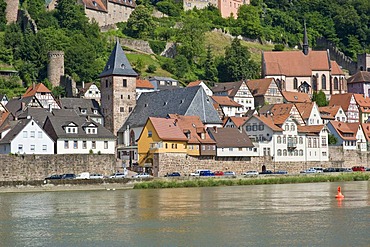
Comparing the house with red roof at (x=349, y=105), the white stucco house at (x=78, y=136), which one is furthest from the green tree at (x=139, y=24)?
the white stucco house at (x=78, y=136)

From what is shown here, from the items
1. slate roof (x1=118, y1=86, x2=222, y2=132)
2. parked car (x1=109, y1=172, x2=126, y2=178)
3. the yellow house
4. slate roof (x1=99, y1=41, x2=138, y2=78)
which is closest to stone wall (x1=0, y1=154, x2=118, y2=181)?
parked car (x1=109, y1=172, x2=126, y2=178)

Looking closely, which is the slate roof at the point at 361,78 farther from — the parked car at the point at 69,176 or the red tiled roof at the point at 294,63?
the parked car at the point at 69,176

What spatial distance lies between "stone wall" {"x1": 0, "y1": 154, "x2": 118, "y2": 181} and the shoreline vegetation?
514cm

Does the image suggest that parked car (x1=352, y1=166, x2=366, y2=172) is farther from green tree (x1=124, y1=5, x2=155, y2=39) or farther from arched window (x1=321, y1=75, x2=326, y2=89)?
green tree (x1=124, y1=5, x2=155, y2=39)

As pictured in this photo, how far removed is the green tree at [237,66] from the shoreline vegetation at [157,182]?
45.4m

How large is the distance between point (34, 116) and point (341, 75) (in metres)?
58.4

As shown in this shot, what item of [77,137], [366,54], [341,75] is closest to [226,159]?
[77,137]

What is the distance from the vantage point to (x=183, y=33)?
124m

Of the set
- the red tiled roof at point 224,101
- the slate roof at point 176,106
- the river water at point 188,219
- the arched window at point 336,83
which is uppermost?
the arched window at point 336,83

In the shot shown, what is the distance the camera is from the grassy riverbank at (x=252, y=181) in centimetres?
6088

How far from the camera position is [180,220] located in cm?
3594

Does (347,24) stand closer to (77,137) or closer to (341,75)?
(341,75)

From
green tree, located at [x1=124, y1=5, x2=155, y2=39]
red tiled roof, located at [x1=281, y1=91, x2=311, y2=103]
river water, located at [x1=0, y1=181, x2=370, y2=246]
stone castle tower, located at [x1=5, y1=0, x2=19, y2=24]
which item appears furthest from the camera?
green tree, located at [x1=124, y1=5, x2=155, y2=39]

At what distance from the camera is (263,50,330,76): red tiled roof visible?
380ft
